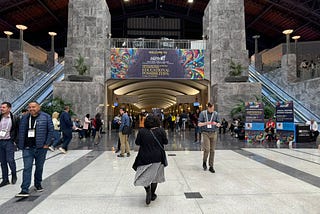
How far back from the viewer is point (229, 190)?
12.8ft

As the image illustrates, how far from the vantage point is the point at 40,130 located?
371cm

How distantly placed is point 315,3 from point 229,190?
31.2 metres

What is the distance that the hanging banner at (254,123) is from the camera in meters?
11.1

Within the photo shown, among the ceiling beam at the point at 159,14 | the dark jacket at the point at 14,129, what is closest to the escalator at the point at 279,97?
the dark jacket at the point at 14,129

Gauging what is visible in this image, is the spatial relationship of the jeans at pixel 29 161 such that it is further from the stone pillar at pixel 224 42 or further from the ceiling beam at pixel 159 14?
the ceiling beam at pixel 159 14

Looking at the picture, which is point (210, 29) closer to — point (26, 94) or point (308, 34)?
point (26, 94)

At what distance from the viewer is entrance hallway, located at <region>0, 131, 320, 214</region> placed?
3.17 metres

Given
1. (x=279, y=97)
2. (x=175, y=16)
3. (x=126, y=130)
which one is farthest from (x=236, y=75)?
(x=175, y=16)

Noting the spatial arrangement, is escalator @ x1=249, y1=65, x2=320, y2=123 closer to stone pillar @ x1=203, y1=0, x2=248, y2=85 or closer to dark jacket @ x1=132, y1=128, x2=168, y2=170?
stone pillar @ x1=203, y1=0, x2=248, y2=85

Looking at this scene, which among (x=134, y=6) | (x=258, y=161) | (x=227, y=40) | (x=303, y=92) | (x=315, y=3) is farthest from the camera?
(x=134, y=6)

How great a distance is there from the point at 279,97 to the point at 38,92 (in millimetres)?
19780

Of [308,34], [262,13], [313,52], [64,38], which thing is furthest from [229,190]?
[64,38]

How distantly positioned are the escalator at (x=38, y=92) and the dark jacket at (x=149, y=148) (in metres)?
13.8

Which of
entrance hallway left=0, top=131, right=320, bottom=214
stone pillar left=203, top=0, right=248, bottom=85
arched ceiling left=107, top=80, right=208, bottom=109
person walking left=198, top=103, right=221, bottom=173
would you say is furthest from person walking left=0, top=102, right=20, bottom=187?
stone pillar left=203, top=0, right=248, bottom=85
